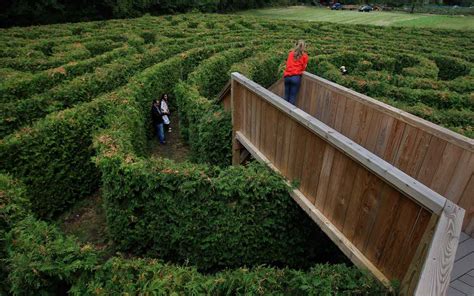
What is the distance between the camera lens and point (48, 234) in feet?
14.9

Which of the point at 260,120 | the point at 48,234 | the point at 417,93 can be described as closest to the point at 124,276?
the point at 48,234

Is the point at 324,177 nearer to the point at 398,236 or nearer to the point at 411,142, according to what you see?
the point at 398,236

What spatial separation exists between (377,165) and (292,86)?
5.43 m

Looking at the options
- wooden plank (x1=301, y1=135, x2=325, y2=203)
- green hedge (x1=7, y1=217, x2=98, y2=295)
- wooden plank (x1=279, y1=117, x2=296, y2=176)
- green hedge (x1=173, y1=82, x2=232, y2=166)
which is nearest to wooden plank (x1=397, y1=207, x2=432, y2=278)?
wooden plank (x1=301, y1=135, x2=325, y2=203)

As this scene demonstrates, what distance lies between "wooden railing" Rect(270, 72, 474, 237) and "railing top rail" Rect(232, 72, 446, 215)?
161 centimetres

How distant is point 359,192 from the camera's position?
12.9ft

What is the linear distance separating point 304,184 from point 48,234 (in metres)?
3.80

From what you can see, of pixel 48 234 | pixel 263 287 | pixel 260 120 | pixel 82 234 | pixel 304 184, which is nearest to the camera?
pixel 263 287

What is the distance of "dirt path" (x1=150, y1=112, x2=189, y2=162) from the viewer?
11.0 m

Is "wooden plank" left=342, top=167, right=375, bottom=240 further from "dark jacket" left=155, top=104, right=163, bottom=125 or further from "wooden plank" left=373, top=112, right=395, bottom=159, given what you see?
"dark jacket" left=155, top=104, right=163, bottom=125

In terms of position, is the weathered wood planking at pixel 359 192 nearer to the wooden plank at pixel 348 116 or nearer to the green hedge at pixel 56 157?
the wooden plank at pixel 348 116

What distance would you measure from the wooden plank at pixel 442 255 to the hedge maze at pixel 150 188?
46.9 inches

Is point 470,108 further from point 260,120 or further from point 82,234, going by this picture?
point 82,234

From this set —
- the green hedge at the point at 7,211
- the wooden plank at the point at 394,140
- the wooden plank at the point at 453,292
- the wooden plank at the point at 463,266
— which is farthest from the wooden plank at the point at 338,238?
the green hedge at the point at 7,211
